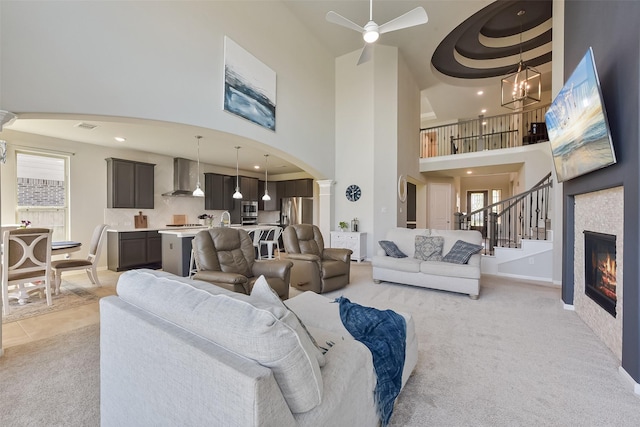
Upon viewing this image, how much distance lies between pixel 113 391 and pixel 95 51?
10.6 feet

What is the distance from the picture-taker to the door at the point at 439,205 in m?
8.81

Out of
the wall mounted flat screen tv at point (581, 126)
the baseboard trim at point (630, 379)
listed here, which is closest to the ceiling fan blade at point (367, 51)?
the wall mounted flat screen tv at point (581, 126)

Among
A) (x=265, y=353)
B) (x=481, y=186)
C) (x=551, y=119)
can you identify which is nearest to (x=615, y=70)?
(x=551, y=119)

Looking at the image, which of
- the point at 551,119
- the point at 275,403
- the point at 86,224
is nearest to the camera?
the point at 275,403

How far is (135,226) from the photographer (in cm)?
641

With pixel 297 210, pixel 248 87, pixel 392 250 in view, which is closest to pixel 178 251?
pixel 248 87

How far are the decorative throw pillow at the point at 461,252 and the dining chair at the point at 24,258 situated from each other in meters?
5.48

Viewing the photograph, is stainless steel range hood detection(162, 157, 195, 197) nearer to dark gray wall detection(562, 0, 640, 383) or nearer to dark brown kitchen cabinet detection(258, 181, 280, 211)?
dark brown kitchen cabinet detection(258, 181, 280, 211)

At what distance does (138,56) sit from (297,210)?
244 inches

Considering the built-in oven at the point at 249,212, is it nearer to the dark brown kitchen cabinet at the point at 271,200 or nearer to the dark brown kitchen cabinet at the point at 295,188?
the dark brown kitchen cabinet at the point at 271,200

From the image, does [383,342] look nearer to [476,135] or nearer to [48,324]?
[48,324]

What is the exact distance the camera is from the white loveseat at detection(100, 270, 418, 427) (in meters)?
0.85

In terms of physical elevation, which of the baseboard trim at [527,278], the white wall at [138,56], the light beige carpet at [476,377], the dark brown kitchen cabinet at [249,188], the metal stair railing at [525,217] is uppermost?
the white wall at [138,56]

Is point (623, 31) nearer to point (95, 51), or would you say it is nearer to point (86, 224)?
point (95, 51)
